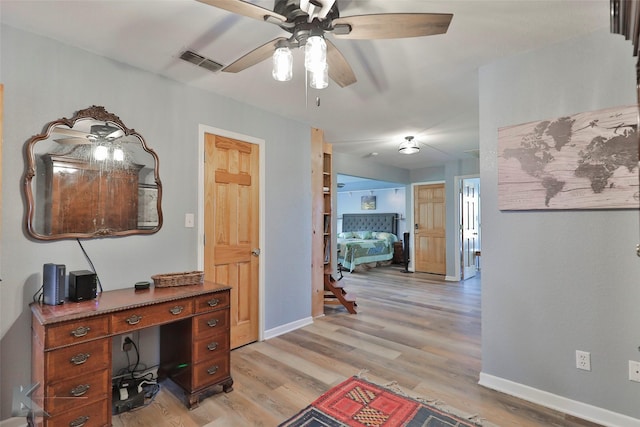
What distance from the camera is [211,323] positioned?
7.08 ft

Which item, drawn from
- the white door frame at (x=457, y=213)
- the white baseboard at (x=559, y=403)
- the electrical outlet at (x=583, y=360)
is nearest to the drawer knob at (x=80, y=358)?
the white baseboard at (x=559, y=403)

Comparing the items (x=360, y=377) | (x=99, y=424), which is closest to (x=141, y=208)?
(x=99, y=424)

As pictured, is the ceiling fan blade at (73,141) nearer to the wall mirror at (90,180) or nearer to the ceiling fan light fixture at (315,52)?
the wall mirror at (90,180)

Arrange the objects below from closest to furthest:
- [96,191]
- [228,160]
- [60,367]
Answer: [60,367], [96,191], [228,160]

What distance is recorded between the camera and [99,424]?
66.2 inches

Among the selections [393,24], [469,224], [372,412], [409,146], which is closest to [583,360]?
[372,412]

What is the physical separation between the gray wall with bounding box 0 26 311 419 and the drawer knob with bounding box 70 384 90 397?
54 centimetres

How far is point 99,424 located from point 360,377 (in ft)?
5.56

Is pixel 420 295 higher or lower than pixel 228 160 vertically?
lower

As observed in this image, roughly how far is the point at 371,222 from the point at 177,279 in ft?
24.8

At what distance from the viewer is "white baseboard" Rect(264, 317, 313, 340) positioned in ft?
10.5

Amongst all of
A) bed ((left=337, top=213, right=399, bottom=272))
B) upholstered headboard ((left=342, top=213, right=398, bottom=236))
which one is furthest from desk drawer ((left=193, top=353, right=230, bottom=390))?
upholstered headboard ((left=342, top=213, right=398, bottom=236))

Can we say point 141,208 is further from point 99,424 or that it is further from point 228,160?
point 99,424

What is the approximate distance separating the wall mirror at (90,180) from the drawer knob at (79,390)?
929 mm
